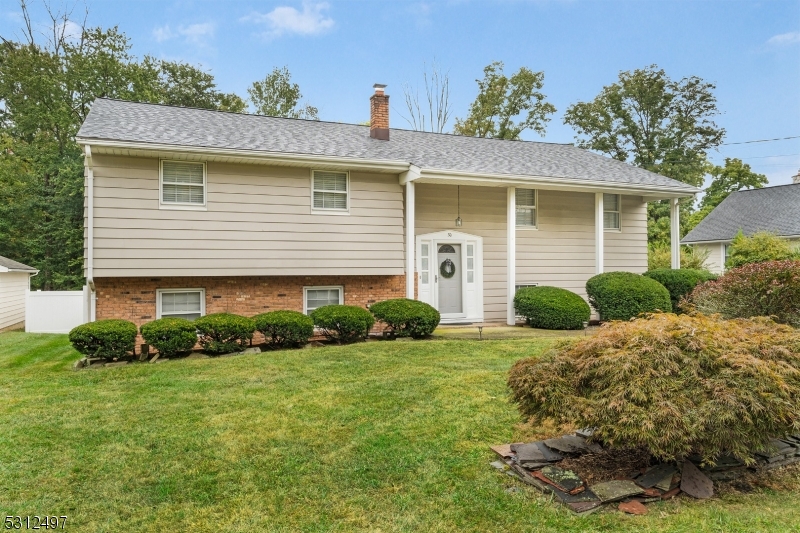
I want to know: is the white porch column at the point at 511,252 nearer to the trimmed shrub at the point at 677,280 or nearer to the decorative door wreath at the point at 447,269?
the decorative door wreath at the point at 447,269

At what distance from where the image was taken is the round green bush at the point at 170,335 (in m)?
8.61

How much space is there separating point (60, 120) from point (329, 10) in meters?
14.2

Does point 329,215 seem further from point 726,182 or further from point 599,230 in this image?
point 726,182

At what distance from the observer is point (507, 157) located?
14188mm

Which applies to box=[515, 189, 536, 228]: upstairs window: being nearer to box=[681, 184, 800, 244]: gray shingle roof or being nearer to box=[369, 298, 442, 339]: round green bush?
box=[369, 298, 442, 339]: round green bush

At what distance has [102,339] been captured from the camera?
8312 millimetres

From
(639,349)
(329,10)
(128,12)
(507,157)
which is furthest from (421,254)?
(128,12)

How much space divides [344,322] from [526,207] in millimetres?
6473

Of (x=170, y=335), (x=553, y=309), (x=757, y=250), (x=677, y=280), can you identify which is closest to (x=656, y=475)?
(x=170, y=335)

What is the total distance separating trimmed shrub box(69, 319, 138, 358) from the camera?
27.1 ft

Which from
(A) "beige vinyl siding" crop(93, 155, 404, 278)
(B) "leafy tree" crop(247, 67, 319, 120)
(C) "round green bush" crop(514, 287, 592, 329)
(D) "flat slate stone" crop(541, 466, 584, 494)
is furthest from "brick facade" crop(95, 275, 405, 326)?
(B) "leafy tree" crop(247, 67, 319, 120)

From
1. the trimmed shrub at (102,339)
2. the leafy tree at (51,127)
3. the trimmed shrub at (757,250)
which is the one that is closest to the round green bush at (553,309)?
the trimmed shrub at (102,339)

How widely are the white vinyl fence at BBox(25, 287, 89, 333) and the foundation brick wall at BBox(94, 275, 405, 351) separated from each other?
7035 millimetres

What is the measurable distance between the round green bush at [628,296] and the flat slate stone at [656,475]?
8.61 m
